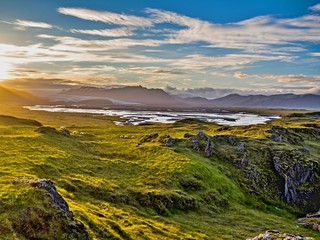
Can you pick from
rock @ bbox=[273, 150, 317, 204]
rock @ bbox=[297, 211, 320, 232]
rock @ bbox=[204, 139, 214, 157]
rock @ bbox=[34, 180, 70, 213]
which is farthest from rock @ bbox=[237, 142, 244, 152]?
rock @ bbox=[34, 180, 70, 213]

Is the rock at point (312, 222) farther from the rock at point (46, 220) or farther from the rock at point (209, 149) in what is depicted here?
the rock at point (46, 220)

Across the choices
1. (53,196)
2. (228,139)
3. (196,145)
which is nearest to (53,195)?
(53,196)

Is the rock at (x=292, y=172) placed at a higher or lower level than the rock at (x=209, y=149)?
lower

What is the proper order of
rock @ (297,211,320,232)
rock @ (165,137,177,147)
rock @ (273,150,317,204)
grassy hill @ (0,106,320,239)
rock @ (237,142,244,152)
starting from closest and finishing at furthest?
grassy hill @ (0,106,320,239) < rock @ (297,211,320,232) < rock @ (273,150,317,204) < rock @ (165,137,177,147) < rock @ (237,142,244,152)

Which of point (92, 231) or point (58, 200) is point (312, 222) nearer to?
point (92, 231)

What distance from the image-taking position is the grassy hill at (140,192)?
30.4 meters

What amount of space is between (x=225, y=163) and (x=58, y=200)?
57974mm

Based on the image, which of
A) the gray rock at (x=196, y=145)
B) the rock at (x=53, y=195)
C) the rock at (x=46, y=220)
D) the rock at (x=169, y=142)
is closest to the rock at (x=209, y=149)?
the gray rock at (x=196, y=145)

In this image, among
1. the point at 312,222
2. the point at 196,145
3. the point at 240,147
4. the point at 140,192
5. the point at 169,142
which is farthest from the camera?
the point at 240,147

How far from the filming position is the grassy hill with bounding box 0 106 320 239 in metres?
30.4

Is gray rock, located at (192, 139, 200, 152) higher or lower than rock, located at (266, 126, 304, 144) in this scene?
lower

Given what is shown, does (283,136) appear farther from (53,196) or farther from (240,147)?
(53,196)

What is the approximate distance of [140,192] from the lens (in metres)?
52.2

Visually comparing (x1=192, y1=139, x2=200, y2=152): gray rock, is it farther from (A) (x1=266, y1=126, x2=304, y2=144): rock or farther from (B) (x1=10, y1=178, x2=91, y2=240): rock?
(B) (x1=10, y1=178, x2=91, y2=240): rock
